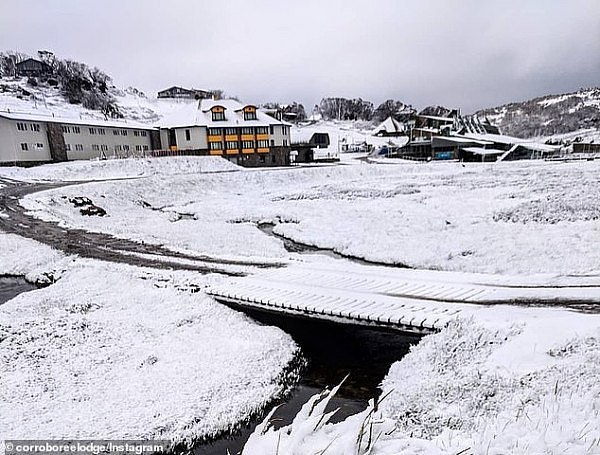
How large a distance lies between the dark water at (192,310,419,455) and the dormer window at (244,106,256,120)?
61370 millimetres

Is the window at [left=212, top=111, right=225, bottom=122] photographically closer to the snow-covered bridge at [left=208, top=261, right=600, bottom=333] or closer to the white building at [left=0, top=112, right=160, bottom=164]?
the white building at [left=0, top=112, right=160, bottom=164]

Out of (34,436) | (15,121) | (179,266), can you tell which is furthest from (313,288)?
(15,121)

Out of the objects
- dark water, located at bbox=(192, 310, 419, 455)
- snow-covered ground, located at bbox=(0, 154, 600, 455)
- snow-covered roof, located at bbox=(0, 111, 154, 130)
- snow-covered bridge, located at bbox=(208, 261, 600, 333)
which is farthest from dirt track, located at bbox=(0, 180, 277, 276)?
snow-covered roof, located at bbox=(0, 111, 154, 130)

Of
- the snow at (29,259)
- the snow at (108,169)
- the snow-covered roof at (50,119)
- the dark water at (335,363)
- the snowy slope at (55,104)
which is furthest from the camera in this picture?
the snowy slope at (55,104)

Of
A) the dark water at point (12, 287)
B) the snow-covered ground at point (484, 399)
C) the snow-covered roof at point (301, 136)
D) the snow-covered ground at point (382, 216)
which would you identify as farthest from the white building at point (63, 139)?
the snow-covered ground at point (484, 399)

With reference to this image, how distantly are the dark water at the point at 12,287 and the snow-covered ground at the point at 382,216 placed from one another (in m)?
6.70

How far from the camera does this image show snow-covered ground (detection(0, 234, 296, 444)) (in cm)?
866

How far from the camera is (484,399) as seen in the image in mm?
7688

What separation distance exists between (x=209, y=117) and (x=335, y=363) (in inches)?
2516

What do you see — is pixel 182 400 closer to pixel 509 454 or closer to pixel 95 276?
pixel 509 454

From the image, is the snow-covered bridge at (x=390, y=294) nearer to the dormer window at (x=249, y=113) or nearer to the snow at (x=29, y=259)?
the snow at (x=29, y=259)

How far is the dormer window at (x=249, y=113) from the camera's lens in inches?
2788

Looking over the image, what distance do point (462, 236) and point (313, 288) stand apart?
11.5 m

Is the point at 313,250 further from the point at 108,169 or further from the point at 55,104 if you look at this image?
the point at 55,104
